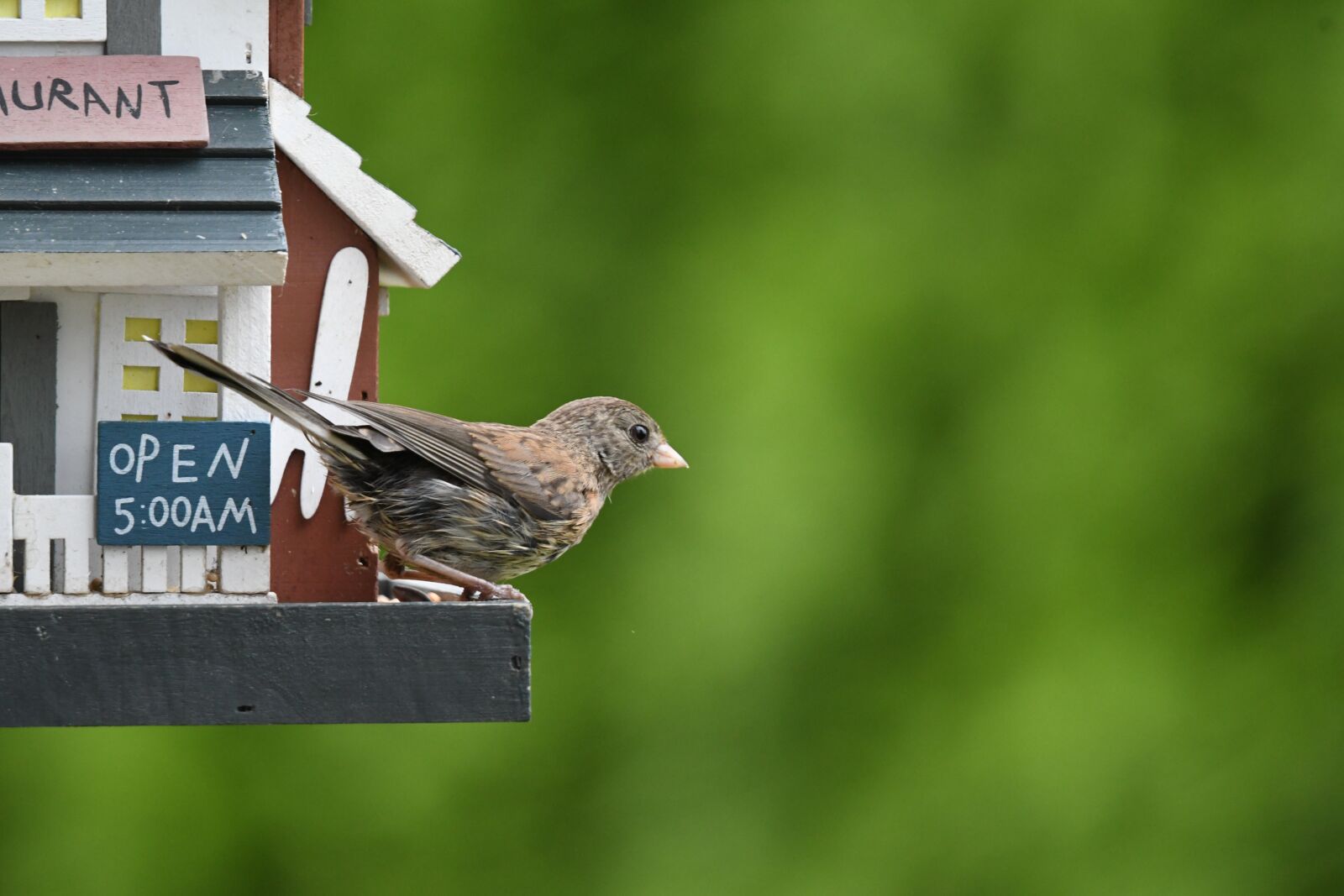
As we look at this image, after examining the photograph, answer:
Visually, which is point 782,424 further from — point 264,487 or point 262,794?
point 264,487

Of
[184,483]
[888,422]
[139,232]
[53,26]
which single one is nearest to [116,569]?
[184,483]

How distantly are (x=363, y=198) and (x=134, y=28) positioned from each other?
1.52 ft

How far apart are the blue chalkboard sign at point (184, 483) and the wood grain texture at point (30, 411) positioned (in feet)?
0.82

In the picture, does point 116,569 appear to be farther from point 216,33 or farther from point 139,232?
point 216,33

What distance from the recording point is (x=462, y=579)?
2.84 m

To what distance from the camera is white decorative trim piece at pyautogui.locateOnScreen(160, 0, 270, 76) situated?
275 centimetres

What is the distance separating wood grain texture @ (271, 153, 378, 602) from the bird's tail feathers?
19 cm

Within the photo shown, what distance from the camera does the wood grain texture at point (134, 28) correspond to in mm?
2744

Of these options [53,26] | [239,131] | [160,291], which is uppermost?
[53,26]

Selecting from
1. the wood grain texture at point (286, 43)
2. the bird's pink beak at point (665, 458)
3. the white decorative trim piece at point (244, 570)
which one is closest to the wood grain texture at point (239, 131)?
the wood grain texture at point (286, 43)

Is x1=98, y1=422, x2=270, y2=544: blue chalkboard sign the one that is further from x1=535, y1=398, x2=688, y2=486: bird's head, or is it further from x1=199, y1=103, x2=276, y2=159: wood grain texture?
x1=535, y1=398, x2=688, y2=486: bird's head

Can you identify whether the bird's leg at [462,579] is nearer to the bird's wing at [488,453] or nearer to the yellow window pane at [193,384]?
the bird's wing at [488,453]

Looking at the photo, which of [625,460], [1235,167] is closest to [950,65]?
[1235,167]

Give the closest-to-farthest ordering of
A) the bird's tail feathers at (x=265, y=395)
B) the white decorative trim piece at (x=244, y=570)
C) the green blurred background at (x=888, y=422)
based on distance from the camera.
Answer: the bird's tail feathers at (x=265, y=395)
the white decorative trim piece at (x=244, y=570)
the green blurred background at (x=888, y=422)
